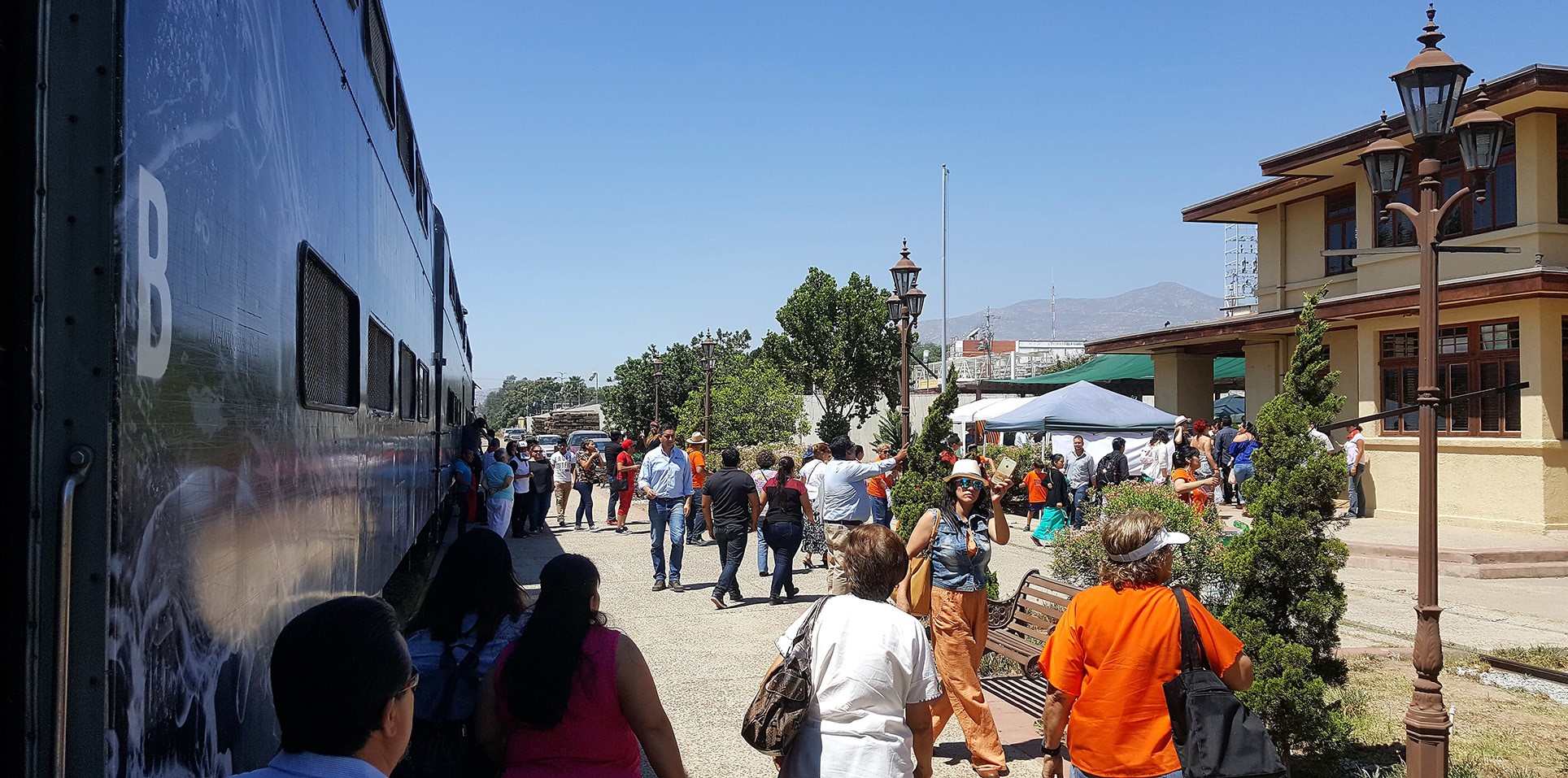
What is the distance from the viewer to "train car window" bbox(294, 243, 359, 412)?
364 centimetres

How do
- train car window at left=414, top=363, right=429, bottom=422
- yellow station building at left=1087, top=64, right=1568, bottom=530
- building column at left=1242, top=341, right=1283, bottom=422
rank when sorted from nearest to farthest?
1. train car window at left=414, top=363, right=429, bottom=422
2. yellow station building at left=1087, top=64, right=1568, bottom=530
3. building column at left=1242, top=341, right=1283, bottom=422

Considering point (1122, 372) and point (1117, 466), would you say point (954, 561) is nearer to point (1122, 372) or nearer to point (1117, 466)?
point (1117, 466)

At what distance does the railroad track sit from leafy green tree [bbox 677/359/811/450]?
27.2 m

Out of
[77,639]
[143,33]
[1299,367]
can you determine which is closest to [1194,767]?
[1299,367]

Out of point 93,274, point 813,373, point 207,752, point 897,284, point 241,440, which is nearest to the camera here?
point 93,274

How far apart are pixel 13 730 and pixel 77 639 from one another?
154mm

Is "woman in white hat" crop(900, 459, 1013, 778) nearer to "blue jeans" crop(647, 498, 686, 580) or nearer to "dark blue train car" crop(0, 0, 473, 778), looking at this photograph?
"dark blue train car" crop(0, 0, 473, 778)

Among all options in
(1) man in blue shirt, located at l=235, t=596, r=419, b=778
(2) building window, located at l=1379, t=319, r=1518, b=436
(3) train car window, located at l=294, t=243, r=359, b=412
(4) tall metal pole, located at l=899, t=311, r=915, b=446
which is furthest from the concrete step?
(1) man in blue shirt, located at l=235, t=596, r=419, b=778

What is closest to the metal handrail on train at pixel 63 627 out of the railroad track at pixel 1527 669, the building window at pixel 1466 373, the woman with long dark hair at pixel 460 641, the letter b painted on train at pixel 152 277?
the letter b painted on train at pixel 152 277

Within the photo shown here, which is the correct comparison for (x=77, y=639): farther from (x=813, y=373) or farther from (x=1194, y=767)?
(x=813, y=373)

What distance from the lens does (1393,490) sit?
18.1 meters

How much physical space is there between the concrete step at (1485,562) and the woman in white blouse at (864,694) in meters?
11.4

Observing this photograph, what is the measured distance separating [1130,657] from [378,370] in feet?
14.4

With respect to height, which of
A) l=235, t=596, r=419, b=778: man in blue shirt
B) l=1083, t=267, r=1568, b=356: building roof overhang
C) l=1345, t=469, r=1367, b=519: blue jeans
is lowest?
l=1345, t=469, r=1367, b=519: blue jeans
